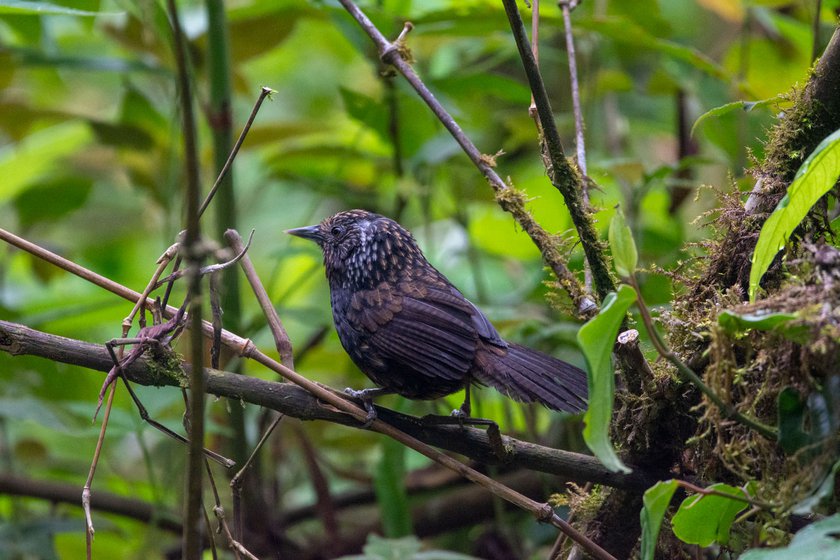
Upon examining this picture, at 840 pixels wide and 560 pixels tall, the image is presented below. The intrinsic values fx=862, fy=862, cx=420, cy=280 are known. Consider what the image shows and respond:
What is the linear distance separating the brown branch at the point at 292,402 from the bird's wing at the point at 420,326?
0.47 m

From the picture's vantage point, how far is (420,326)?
246cm

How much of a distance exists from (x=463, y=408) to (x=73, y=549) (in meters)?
2.10

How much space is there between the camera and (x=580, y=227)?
6.02 feet

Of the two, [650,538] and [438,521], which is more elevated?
[650,538]

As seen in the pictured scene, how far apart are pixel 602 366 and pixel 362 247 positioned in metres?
1.73

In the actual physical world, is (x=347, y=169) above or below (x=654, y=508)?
above

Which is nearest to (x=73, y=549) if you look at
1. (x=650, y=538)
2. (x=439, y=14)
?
(x=439, y=14)

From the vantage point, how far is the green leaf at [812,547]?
1.21m

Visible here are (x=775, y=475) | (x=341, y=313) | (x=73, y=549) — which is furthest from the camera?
(x=73, y=549)

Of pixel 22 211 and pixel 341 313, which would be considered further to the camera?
pixel 22 211

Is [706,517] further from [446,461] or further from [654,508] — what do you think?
[446,461]

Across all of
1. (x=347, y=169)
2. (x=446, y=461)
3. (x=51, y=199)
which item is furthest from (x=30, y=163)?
(x=446, y=461)

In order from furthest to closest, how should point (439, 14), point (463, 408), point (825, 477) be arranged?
1. point (439, 14)
2. point (463, 408)
3. point (825, 477)

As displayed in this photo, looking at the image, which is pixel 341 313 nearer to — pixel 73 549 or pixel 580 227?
pixel 580 227
